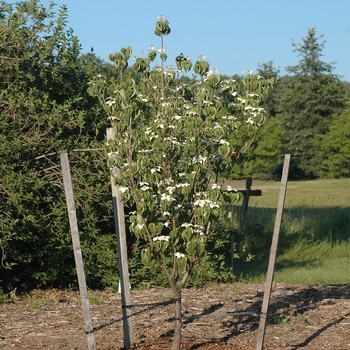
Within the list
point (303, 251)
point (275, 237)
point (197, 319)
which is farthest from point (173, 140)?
point (303, 251)

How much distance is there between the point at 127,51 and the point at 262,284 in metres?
5.09

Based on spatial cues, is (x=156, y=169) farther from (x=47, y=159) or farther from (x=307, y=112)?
(x=307, y=112)

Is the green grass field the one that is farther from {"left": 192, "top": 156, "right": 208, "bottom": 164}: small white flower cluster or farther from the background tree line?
{"left": 192, "top": 156, "right": 208, "bottom": 164}: small white flower cluster

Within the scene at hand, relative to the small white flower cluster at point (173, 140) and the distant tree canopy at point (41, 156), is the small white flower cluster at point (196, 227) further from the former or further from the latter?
the distant tree canopy at point (41, 156)

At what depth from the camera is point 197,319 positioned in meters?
7.28

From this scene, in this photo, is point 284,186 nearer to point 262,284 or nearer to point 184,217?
point 184,217

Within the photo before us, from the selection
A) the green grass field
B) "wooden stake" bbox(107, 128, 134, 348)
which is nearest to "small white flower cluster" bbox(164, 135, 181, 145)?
"wooden stake" bbox(107, 128, 134, 348)

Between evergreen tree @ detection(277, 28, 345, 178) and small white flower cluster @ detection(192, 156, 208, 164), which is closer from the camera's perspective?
small white flower cluster @ detection(192, 156, 208, 164)

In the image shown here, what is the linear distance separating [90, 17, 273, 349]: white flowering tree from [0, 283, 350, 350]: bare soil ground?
3.34 ft

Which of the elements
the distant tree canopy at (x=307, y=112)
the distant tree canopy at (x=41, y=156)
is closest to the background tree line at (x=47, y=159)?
the distant tree canopy at (x=41, y=156)

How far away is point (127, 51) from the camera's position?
5.21 meters

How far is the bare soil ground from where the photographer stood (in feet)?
21.2

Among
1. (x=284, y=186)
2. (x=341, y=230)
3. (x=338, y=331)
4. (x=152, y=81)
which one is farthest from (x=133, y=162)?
(x=341, y=230)

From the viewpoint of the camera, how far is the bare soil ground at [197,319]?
6471mm
